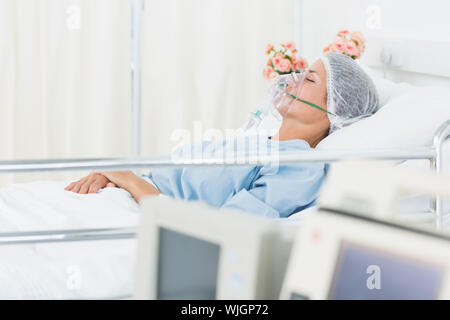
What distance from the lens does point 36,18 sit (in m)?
3.07

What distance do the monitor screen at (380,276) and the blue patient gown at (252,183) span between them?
1010 mm

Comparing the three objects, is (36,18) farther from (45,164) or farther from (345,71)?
(45,164)

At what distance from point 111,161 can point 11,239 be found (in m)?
0.23

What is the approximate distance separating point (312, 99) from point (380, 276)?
1.42m

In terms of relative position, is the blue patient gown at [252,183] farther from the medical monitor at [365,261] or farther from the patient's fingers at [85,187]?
the medical monitor at [365,261]

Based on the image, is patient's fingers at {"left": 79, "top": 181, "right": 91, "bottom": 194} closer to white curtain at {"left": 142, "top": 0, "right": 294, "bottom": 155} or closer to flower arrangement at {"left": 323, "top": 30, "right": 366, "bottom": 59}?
flower arrangement at {"left": 323, "top": 30, "right": 366, "bottom": 59}

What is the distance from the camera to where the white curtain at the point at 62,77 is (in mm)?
3035

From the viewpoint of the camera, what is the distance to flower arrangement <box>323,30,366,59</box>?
8.04ft

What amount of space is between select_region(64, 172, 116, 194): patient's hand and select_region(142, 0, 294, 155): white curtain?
52.9 inches

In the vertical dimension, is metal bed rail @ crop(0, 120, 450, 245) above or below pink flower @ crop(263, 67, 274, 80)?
below

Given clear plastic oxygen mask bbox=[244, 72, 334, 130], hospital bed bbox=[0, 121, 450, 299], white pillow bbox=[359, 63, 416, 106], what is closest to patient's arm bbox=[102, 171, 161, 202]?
hospital bed bbox=[0, 121, 450, 299]

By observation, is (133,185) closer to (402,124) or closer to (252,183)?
(252,183)

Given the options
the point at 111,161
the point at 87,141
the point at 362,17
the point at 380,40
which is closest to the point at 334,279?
the point at 111,161

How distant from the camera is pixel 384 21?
255cm
